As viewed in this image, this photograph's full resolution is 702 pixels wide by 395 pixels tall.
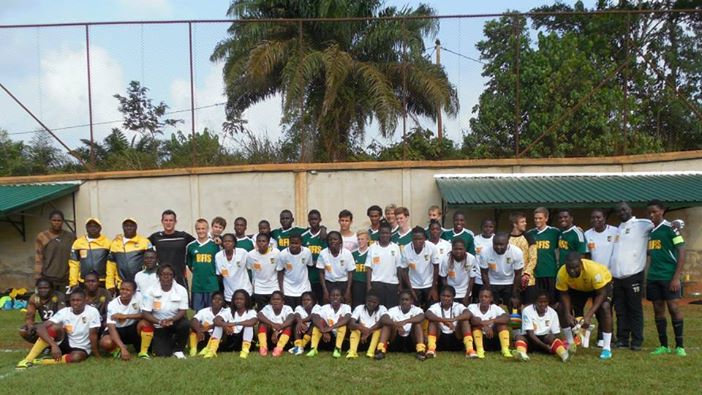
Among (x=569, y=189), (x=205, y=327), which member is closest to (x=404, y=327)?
(x=205, y=327)

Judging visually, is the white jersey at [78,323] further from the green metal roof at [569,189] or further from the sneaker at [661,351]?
the sneaker at [661,351]

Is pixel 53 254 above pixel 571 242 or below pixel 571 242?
below

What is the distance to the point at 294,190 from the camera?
12711 millimetres

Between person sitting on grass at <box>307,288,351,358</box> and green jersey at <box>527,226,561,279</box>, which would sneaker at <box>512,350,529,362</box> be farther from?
person sitting on grass at <box>307,288,351,358</box>

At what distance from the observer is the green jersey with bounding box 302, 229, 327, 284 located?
8172mm

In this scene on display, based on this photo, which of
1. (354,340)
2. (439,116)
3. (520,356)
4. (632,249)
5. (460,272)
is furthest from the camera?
(439,116)

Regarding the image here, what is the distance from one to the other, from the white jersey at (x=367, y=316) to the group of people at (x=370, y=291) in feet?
0.05

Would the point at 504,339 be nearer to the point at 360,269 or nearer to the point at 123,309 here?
the point at 360,269

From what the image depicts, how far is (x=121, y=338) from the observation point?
738 cm

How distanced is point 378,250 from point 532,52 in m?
11.4

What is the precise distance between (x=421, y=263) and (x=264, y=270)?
2.01 metres

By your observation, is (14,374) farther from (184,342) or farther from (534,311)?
(534,311)

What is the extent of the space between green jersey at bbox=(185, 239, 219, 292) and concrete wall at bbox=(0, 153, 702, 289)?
4614 millimetres

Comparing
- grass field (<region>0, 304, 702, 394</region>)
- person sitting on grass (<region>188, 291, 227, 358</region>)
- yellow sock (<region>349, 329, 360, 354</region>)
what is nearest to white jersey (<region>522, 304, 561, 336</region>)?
grass field (<region>0, 304, 702, 394</region>)
